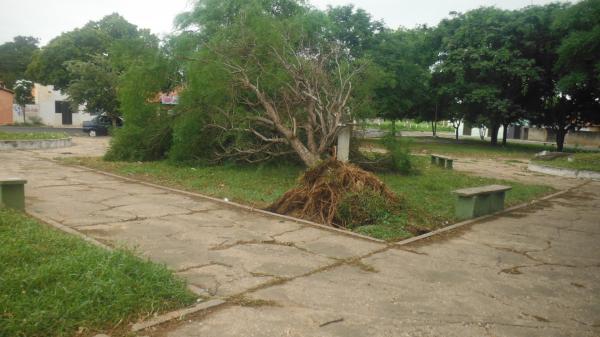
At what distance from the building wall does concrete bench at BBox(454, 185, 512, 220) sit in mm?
51896

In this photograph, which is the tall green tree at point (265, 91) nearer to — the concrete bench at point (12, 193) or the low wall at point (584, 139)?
the concrete bench at point (12, 193)

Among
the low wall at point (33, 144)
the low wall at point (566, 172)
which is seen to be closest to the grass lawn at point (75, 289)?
the low wall at point (566, 172)

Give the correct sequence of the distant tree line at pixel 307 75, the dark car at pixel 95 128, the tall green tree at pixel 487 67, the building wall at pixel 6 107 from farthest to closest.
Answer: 1. the building wall at pixel 6 107
2. the dark car at pixel 95 128
3. the tall green tree at pixel 487 67
4. the distant tree line at pixel 307 75

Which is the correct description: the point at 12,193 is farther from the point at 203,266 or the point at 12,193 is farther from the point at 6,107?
the point at 6,107

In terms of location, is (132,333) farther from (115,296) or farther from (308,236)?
(308,236)

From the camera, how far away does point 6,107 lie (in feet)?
161

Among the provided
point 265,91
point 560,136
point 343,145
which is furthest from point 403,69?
point 343,145

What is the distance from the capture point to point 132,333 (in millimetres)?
3426

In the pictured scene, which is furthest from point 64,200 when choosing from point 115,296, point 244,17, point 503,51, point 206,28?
point 503,51

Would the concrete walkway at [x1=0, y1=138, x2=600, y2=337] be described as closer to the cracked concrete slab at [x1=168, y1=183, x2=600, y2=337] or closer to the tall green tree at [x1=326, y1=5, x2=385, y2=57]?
the cracked concrete slab at [x1=168, y1=183, x2=600, y2=337]

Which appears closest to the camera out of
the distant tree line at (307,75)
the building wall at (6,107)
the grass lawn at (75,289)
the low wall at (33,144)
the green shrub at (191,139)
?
the grass lawn at (75,289)

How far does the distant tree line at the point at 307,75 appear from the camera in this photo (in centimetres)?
1240

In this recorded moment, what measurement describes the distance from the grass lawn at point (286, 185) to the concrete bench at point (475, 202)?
0.76 ft

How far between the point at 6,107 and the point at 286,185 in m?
49.0
